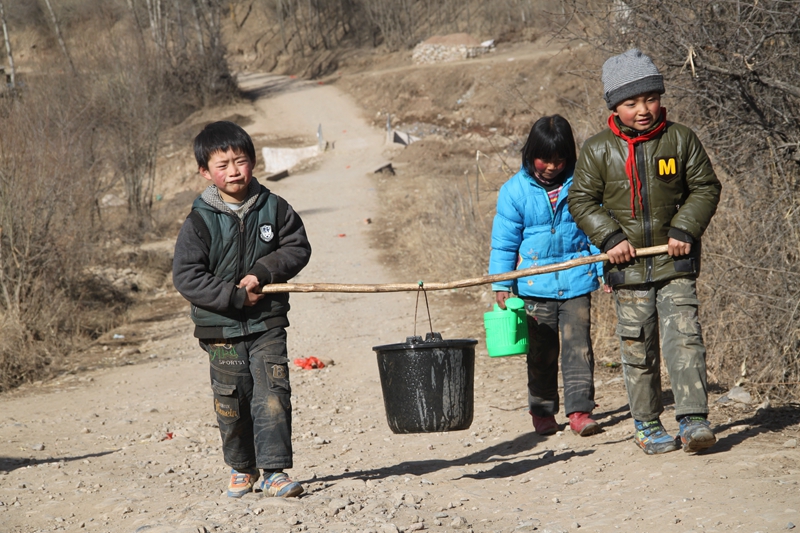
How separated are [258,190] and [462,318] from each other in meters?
5.10

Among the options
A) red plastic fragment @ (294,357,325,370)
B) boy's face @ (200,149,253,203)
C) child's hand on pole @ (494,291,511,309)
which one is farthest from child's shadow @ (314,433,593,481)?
red plastic fragment @ (294,357,325,370)

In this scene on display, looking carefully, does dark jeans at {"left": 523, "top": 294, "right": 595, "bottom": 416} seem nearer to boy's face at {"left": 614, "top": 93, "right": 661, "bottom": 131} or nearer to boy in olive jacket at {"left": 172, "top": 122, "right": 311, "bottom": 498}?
boy's face at {"left": 614, "top": 93, "right": 661, "bottom": 131}

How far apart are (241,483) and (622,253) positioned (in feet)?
7.01

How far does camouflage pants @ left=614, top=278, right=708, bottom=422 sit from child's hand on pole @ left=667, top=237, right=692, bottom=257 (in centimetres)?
19

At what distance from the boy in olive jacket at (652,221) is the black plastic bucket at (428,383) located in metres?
0.85

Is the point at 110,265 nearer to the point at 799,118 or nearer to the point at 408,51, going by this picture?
the point at 799,118

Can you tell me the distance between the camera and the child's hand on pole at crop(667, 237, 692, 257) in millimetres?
3852

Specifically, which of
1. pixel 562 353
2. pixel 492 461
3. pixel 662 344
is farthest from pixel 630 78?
pixel 492 461

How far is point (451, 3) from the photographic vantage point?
44.4 meters

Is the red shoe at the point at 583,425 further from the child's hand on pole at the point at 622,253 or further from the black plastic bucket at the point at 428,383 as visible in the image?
the child's hand on pole at the point at 622,253

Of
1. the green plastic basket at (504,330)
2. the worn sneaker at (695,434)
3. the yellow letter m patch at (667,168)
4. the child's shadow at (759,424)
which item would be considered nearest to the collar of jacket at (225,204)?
the green plastic basket at (504,330)

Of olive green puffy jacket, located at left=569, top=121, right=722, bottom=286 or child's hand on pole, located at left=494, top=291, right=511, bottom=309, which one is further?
child's hand on pole, located at left=494, top=291, right=511, bottom=309

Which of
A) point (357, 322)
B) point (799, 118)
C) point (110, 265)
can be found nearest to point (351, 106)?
point (110, 265)

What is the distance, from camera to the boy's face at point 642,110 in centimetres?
399
